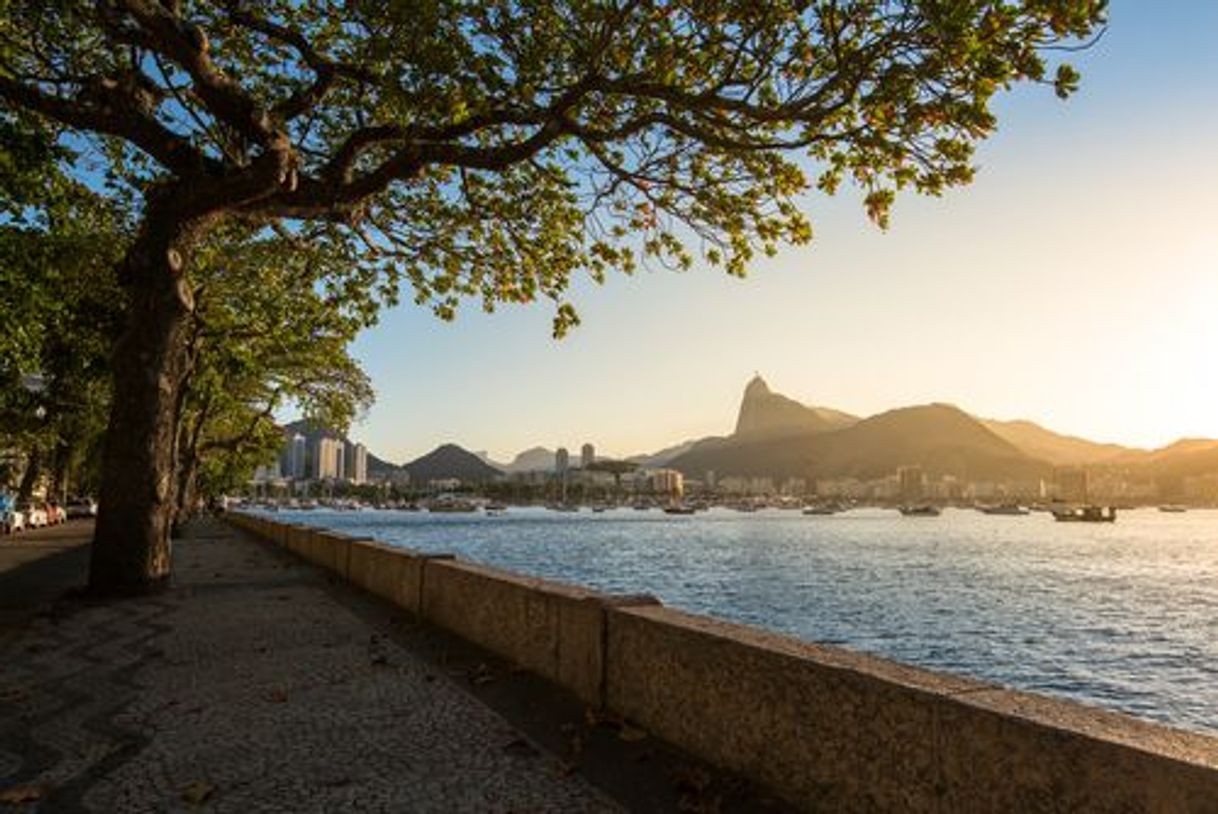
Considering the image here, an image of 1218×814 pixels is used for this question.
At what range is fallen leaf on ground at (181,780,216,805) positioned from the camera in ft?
16.8

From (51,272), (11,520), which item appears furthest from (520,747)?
(11,520)

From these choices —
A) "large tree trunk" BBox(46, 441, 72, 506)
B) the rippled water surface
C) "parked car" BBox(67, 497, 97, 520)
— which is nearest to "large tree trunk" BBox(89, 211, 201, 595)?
the rippled water surface

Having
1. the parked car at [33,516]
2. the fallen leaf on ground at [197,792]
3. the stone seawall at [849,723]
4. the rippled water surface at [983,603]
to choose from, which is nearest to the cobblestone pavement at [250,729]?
the fallen leaf on ground at [197,792]

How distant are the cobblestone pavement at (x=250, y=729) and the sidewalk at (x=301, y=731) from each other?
0.06 feet

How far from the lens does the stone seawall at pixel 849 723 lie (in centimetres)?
323

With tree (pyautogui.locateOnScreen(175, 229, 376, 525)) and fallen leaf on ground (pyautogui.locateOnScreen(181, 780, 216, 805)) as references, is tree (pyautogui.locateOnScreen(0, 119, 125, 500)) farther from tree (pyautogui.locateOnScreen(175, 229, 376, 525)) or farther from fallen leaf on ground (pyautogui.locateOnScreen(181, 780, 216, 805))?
fallen leaf on ground (pyautogui.locateOnScreen(181, 780, 216, 805))

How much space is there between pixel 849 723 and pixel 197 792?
3.79 m

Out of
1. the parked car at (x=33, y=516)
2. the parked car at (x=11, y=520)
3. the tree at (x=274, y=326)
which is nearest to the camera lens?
the tree at (x=274, y=326)

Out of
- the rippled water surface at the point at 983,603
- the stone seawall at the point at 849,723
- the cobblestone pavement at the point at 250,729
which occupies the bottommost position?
the rippled water surface at the point at 983,603

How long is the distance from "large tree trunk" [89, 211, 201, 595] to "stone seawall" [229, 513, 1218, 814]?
966 cm

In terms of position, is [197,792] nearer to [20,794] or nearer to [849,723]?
[20,794]

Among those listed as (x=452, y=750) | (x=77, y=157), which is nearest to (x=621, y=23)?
(x=452, y=750)

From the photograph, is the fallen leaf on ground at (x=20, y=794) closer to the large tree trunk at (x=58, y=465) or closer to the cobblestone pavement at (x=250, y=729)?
the cobblestone pavement at (x=250, y=729)

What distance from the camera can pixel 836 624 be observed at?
34750mm
